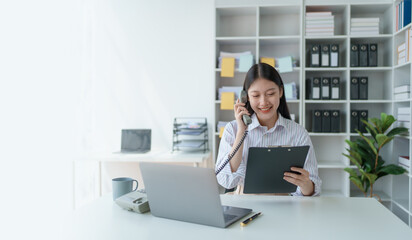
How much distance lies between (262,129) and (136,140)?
1987 mm

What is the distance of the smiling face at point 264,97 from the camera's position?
1.79 m

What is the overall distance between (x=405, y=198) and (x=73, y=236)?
10.6 ft

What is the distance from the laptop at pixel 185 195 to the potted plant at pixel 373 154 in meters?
2.11

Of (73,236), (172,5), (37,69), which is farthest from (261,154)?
(172,5)

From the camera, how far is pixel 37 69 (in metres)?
2.80

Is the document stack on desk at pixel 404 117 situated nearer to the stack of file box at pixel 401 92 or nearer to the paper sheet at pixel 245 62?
the stack of file box at pixel 401 92

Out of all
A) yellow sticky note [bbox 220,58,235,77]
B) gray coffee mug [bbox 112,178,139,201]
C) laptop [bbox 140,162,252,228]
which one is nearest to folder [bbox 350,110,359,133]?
yellow sticky note [bbox 220,58,235,77]

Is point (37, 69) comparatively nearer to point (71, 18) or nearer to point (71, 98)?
point (71, 98)

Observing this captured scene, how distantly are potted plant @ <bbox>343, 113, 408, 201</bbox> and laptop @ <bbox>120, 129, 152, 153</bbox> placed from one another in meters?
1.92

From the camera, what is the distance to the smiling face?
5.89 ft

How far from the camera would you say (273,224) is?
118 centimetres

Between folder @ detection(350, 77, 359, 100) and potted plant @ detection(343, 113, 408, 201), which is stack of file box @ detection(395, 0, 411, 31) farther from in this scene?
potted plant @ detection(343, 113, 408, 201)

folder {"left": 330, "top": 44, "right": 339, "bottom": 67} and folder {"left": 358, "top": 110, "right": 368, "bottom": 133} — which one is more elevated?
folder {"left": 330, "top": 44, "right": 339, "bottom": 67}

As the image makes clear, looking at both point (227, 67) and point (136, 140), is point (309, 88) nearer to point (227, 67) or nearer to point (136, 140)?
point (227, 67)
